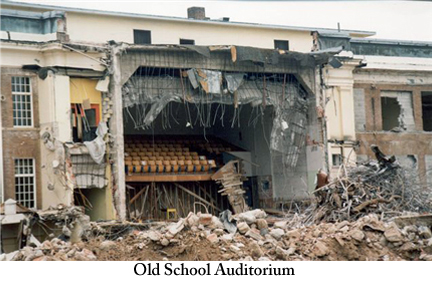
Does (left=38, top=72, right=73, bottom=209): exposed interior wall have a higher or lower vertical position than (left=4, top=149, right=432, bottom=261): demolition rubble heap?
higher

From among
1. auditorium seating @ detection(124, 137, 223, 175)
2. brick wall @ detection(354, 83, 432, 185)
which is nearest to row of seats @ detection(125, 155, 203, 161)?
auditorium seating @ detection(124, 137, 223, 175)

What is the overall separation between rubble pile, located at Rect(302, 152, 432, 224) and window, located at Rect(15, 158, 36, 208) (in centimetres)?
910

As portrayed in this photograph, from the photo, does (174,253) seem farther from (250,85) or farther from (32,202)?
(250,85)

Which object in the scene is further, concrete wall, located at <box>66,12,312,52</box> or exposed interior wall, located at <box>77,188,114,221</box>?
concrete wall, located at <box>66,12,312,52</box>

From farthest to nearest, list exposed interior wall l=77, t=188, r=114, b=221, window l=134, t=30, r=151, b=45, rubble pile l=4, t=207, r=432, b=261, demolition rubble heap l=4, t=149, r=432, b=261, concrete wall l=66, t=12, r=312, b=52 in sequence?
window l=134, t=30, r=151, b=45 < concrete wall l=66, t=12, r=312, b=52 < exposed interior wall l=77, t=188, r=114, b=221 < demolition rubble heap l=4, t=149, r=432, b=261 < rubble pile l=4, t=207, r=432, b=261

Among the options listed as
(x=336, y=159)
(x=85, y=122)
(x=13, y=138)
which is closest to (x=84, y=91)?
(x=85, y=122)

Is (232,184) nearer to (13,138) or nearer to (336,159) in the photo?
(336,159)

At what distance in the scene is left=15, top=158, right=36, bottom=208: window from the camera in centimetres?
2791

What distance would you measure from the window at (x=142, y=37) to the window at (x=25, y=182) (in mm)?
6263

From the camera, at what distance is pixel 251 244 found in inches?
850

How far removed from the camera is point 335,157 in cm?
3438

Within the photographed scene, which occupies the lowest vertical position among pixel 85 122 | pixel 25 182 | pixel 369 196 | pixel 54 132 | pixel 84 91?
pixel 369 196

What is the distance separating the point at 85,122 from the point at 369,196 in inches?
399

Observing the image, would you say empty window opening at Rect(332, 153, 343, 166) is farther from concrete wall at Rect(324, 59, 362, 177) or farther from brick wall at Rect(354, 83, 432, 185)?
brick wall at Rect(354, 83, 432, 185)
